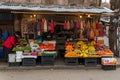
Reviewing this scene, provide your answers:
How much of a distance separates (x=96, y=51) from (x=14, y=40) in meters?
4.72

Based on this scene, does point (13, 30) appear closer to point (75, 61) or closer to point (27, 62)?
point (27, 62)

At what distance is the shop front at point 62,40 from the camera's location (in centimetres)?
1268

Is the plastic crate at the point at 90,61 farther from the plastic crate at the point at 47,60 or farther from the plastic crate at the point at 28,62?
the plastic crate at the point at 28,62

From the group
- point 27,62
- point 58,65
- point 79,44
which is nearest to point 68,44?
point 79,44

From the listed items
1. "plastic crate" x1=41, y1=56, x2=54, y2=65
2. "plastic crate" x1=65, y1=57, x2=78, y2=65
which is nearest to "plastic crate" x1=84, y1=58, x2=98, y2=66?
"plastic crate" x1=65, y1=57, x2=78, y2=65

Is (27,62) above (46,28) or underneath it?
underneath

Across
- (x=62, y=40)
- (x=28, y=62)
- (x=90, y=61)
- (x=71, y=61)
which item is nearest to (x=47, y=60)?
(x=28, y=62)

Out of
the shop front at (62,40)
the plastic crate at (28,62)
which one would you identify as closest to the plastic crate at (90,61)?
the shop front at (62,40)

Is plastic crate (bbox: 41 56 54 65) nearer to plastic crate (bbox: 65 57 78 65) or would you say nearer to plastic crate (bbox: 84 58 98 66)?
plastic crate (bbox: 65 57 78 65)

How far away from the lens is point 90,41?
14.7 m

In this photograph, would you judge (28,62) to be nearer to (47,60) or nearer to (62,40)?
(47,60)

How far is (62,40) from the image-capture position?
15375mm

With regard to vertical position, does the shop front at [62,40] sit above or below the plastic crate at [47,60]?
above

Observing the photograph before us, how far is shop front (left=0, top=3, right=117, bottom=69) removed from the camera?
→ 12.7 m
